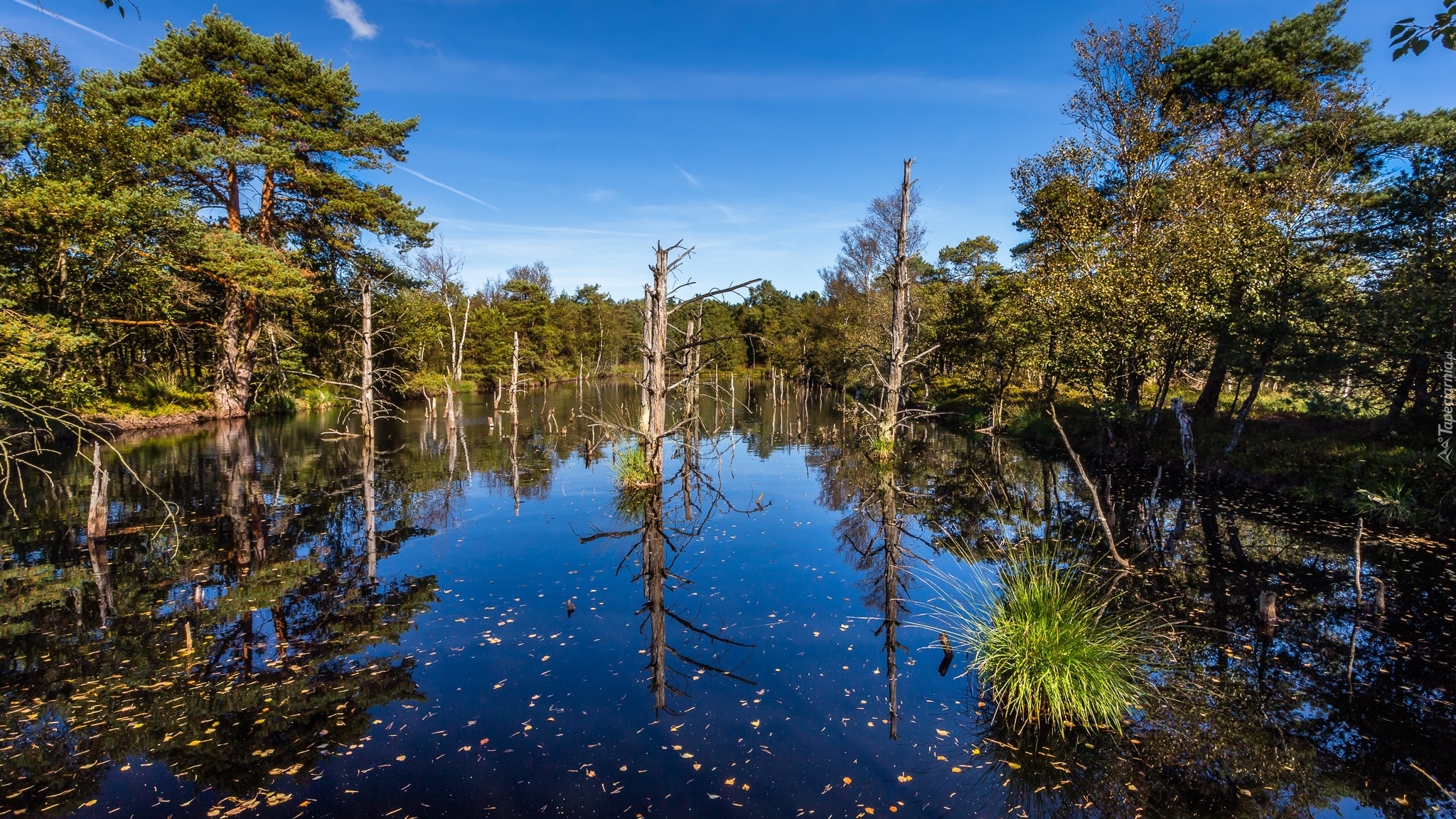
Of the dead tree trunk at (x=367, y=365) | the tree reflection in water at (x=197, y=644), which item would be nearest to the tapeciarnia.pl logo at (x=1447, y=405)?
the tree reflection in water at (x=197, y=644)

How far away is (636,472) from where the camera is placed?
17.6m

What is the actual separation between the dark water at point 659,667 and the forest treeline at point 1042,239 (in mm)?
4292

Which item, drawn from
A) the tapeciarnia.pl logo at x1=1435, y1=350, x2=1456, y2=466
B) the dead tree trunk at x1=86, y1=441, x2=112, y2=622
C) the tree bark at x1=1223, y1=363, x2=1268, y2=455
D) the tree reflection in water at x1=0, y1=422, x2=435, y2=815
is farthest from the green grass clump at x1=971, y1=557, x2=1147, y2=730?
the tree bark at x1=1223, y1=363, x2=1268, y2=455

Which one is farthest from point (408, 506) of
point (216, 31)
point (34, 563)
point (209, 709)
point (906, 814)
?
point (216, 31)

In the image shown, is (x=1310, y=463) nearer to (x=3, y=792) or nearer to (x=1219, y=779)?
(x=1219, y=779)

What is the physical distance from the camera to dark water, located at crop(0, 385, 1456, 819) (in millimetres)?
5527

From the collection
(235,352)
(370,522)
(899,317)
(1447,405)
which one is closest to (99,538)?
(370,522)

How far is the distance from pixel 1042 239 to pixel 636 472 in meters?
18.0

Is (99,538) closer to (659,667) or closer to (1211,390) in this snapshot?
(659,667)

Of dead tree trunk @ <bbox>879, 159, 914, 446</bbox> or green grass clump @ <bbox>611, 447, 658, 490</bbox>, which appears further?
dead tree trunk @ <bbox>879, 159, 914, 446</bbox>

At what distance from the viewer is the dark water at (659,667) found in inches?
218

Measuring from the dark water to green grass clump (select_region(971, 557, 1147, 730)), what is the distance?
337mm

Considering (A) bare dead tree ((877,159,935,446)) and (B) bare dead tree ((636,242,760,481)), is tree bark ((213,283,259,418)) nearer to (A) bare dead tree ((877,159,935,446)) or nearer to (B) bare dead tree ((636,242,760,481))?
(B) bare dead tree ((636,242,760,481))

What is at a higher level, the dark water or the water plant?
the water plant
